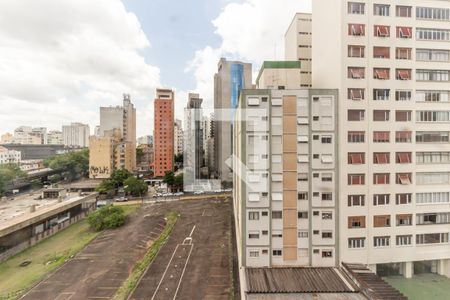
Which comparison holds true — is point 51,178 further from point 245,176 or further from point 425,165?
point 425,165

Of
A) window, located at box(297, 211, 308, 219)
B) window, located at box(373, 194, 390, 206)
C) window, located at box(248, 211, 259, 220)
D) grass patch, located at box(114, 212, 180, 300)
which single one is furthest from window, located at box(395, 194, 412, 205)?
grass patch, located at box(114, 212, 180, 300)

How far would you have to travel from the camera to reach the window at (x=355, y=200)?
21.2 meters

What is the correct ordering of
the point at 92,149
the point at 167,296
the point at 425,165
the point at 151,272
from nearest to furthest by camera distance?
the point at 167,296 → the point at 425,165 → the point at 151,272 → the point at 92,149

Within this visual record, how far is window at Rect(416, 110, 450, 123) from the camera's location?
21.8m

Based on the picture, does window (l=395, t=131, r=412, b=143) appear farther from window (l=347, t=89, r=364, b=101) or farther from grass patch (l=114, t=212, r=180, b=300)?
grass patch (l=114, t=212, r=180, b=300)

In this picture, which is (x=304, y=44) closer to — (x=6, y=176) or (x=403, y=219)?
(x=403, y=219)

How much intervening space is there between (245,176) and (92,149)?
223 ft

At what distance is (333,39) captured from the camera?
2198 cm

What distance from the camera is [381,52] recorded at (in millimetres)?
21438

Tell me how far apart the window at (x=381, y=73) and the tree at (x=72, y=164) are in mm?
86977

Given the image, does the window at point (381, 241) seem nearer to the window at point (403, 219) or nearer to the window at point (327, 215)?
the window at point (403, 219)

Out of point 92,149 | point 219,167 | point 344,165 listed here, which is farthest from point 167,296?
point 92,149

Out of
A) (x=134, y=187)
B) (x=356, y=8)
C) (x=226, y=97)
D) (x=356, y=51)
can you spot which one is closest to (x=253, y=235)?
(x=356, y=51)

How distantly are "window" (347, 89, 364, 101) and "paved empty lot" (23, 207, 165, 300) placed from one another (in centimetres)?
2614
